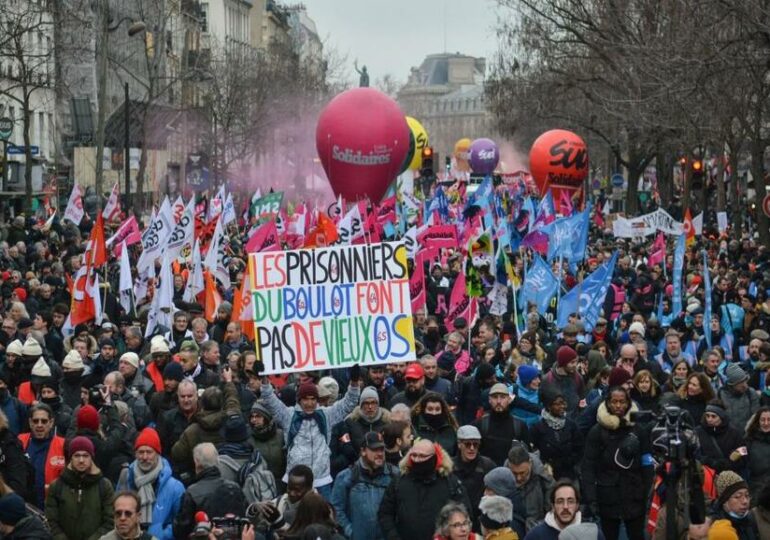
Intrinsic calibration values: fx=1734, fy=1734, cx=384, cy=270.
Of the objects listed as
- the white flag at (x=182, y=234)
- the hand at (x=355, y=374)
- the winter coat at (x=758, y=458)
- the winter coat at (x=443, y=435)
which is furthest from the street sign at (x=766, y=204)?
the winter coat at (x=443, y=435)

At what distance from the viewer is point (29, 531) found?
8.45 metres

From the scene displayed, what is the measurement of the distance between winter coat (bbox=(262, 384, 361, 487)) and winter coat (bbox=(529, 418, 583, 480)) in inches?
58.8

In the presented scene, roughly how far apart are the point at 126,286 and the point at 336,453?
26.5 ft

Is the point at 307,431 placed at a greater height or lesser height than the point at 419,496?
greater

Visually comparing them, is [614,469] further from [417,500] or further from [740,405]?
[417,500]

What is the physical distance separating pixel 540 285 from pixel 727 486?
951 centimetres

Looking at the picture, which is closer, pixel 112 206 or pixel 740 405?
pixel 740 405

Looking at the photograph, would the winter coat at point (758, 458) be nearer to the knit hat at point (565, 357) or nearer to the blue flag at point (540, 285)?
the knit hat at point (565, 357)

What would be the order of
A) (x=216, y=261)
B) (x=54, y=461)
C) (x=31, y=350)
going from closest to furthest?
(x=54, y=461)
(x=31, y=350)
(x=216, y=261)

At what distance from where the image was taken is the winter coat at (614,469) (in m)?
11.3

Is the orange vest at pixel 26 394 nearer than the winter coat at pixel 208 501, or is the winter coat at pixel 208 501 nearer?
the winter coat at pixel 208 501

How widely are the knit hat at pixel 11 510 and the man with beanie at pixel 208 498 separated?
105 cm

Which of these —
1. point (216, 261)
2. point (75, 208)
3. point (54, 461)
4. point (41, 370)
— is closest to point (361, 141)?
point (75, 208)

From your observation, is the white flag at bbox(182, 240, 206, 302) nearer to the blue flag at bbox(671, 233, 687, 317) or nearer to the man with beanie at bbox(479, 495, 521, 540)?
the blue flag at bbox(671, 233, 687, 317)
